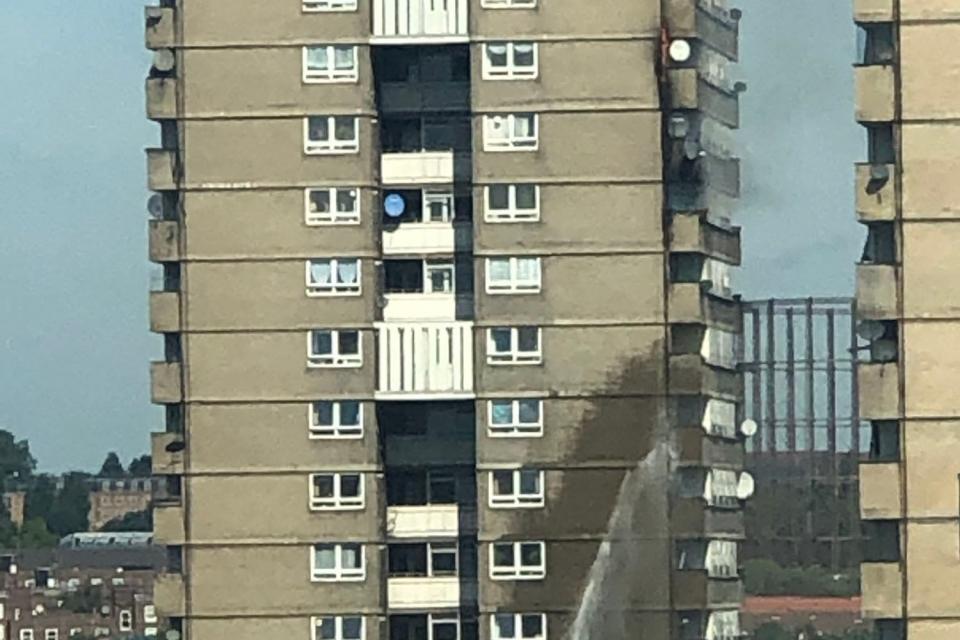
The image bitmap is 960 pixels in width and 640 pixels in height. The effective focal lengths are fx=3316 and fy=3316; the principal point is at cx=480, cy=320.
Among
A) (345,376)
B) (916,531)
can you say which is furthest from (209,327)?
(916,531)

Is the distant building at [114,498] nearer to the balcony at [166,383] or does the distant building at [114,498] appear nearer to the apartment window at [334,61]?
the balcony at [166,383]

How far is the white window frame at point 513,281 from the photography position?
60688mm

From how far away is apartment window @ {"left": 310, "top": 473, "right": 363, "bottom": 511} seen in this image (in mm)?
61344

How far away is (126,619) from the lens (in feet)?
438

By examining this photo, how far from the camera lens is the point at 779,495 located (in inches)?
2542

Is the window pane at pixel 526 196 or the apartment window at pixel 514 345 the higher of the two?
the window pane at pixel 526 196

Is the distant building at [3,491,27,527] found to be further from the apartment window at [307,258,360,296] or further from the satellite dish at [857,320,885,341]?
the satellite dish at [857,320,885,341]

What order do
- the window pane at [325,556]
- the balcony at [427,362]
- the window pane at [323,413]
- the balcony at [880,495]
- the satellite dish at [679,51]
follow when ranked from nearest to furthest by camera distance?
the balcony at [880,495]
the satellite dish at [679,51]
the balcony at [427,362]
the window pane at [325,556]
the window pane at [323,413]

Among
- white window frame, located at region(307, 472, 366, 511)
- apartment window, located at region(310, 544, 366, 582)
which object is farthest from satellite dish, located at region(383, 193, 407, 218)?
apartment window, located at region(310, 544, 366, 582)

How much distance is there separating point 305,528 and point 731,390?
861cm

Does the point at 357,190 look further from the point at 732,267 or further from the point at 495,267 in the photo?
the point at 732,267

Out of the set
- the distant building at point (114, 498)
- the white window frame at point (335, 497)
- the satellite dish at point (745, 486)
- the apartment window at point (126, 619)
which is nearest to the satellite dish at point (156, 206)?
the white window frame at point (335, 497)

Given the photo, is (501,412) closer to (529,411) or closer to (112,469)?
(529,411)

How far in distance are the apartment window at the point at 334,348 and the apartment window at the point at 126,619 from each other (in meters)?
71.9
